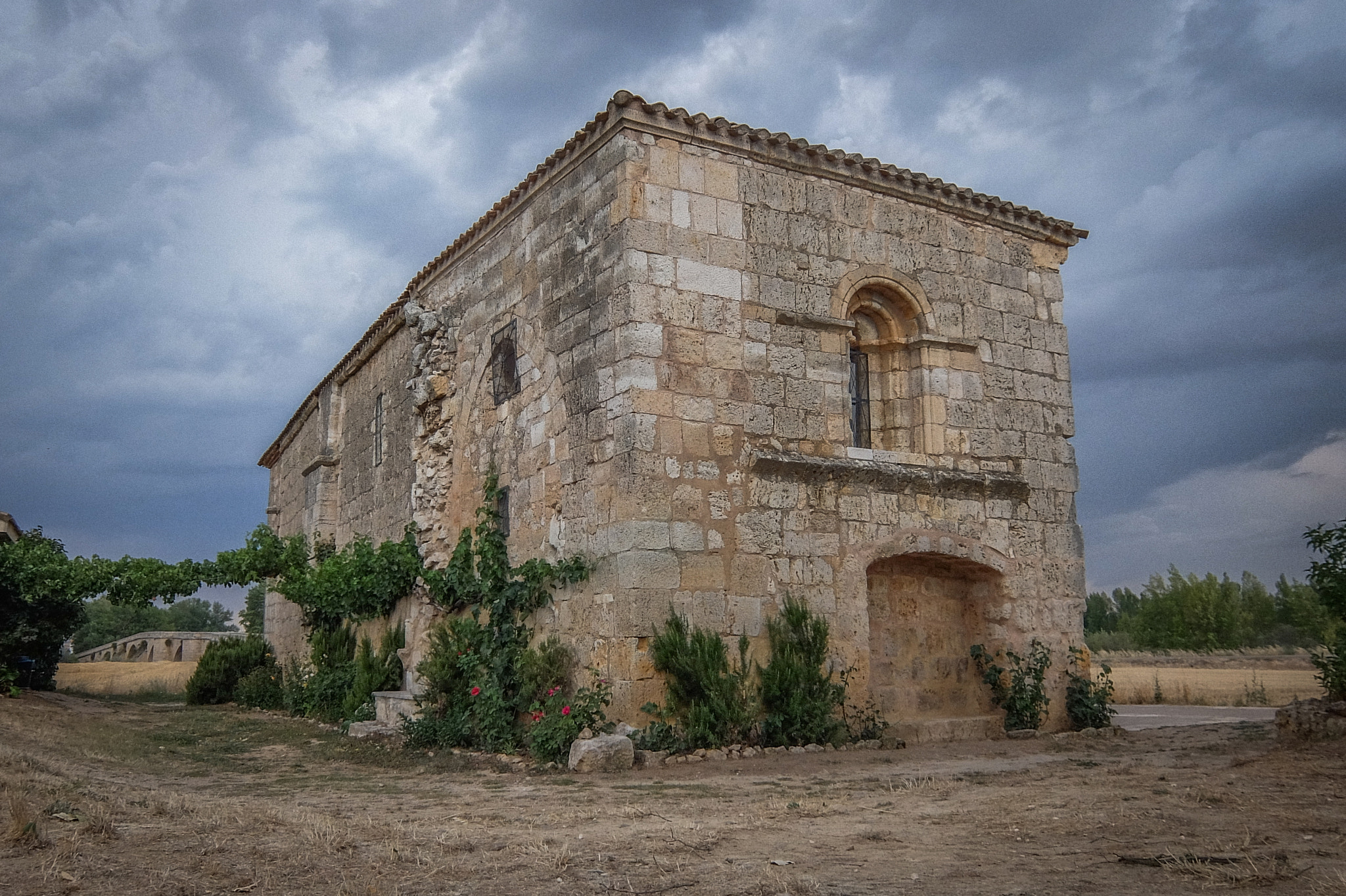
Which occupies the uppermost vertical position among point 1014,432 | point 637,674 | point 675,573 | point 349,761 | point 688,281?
point 688,281

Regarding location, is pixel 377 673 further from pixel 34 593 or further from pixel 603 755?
pixel 603 755

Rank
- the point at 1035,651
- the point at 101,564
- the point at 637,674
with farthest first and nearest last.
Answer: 1. the point at 101,564
2. the point at 1035,651
3. the point at 637,674

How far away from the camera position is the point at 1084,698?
33.6 ft

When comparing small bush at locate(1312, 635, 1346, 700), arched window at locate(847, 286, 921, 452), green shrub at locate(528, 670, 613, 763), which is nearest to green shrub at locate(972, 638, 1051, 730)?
arched window at locate(847, 286, 921, 452)

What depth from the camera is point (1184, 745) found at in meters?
8.66

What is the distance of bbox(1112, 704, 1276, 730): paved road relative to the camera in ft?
36.6

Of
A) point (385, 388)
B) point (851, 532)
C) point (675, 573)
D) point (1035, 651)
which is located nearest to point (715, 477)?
point (675, 573)

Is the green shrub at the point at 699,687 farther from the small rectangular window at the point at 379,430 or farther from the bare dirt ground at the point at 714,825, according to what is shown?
the small rectangular window at the point at 379,430

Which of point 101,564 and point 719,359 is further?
point 101,564

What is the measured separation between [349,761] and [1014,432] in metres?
7.04

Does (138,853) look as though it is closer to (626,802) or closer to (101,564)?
(626,802)

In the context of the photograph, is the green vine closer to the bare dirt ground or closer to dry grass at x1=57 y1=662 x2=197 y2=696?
the bare dirt ground

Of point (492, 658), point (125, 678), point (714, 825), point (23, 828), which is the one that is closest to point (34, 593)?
point (492, 658)

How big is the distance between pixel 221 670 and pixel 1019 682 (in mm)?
12998
